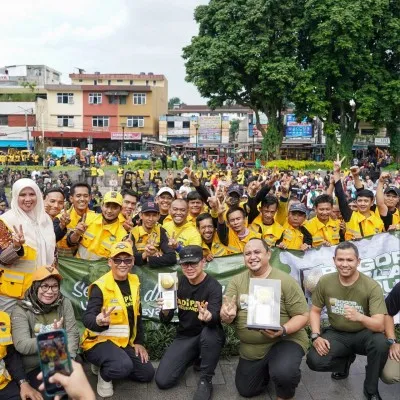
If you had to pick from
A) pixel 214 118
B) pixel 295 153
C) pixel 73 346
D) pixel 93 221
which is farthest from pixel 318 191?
pixel 214 118

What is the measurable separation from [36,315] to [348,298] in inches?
114

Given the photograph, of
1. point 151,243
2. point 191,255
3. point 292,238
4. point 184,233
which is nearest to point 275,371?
point 191,255

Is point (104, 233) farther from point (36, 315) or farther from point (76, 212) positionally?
point (36, 315)

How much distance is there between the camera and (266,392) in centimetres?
444

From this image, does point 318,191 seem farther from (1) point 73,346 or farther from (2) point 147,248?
(1) point 73,346

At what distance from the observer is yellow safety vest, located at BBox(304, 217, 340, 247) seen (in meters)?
6.20

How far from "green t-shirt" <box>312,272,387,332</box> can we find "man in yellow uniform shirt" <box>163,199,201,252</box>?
5.38ft

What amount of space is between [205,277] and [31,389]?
6.09 feet

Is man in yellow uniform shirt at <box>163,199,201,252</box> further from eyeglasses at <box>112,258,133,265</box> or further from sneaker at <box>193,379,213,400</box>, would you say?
sneaker at <box>193,379,213,400</box>

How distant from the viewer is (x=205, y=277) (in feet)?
15.2

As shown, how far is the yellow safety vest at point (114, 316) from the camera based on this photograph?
445 centimetres

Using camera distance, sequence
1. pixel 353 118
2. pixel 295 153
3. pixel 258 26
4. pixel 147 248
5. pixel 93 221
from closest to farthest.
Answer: pixel 147 248, pixel 93 221, pixel 258 26, pixel 353 118, pixel 295 153

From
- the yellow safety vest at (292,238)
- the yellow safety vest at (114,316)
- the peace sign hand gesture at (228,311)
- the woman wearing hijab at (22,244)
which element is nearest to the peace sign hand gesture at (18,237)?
the woman wearing hijab at (22,244)

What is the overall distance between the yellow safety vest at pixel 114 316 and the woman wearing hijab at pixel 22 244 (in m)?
0.65
